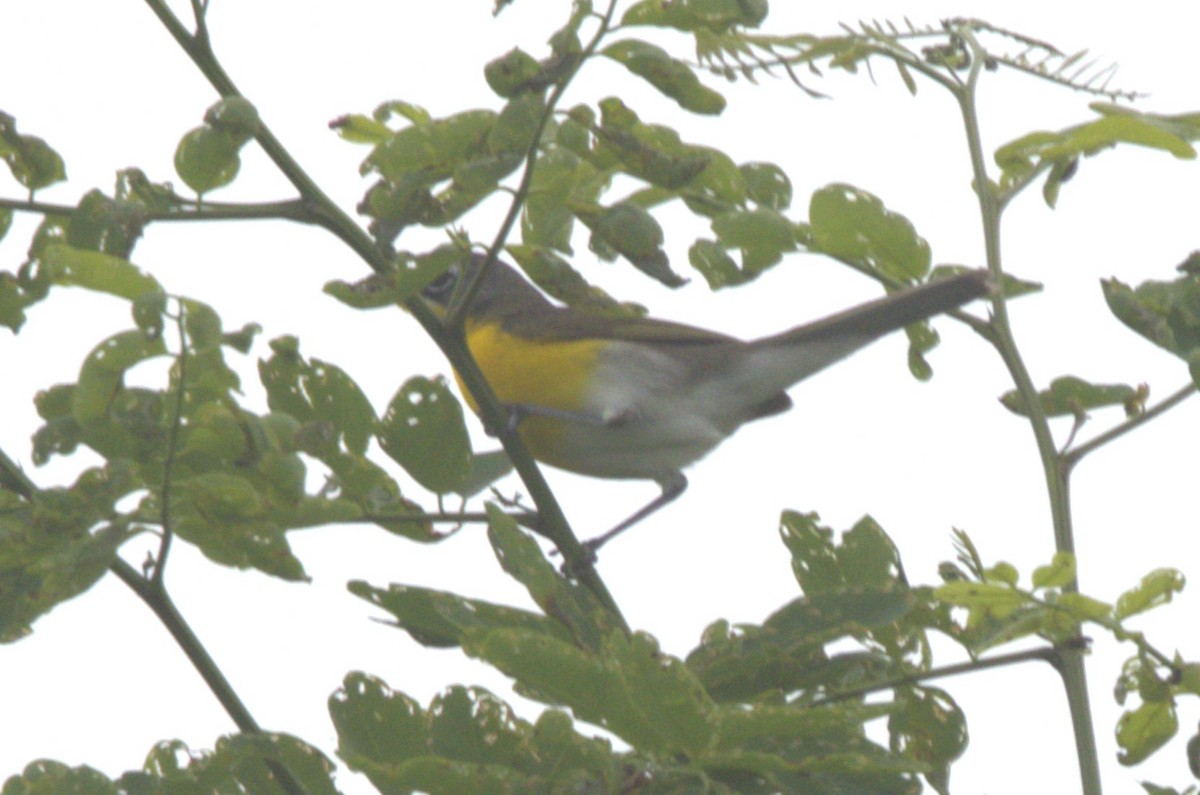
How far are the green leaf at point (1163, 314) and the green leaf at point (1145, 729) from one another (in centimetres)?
59

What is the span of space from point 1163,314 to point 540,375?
274 cm

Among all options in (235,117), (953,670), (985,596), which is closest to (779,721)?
(985,596)

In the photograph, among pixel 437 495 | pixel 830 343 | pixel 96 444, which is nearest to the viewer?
pixel 96 444


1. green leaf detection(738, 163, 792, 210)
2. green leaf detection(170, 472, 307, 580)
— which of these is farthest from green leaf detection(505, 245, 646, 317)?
green leaf detection(170, 472, 307, 580)

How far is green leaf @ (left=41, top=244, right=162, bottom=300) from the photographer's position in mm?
2012

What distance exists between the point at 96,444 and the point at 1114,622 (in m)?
1.43

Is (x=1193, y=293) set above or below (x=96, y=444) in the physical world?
above

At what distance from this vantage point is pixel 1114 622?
2.08 metres

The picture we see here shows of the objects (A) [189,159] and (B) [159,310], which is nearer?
(B) [159,310]

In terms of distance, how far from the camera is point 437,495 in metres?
2.69

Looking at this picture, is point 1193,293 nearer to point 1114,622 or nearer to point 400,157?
point 1114,622

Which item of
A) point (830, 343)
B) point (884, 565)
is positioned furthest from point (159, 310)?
point (830, 343)

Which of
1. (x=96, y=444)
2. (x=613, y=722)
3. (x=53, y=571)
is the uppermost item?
(x=96, y=444)

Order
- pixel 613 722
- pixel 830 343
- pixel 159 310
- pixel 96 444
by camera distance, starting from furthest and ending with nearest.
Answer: pixel 830 343 < pixel 96 444 < pixel 159 310 < pixel 613 722
